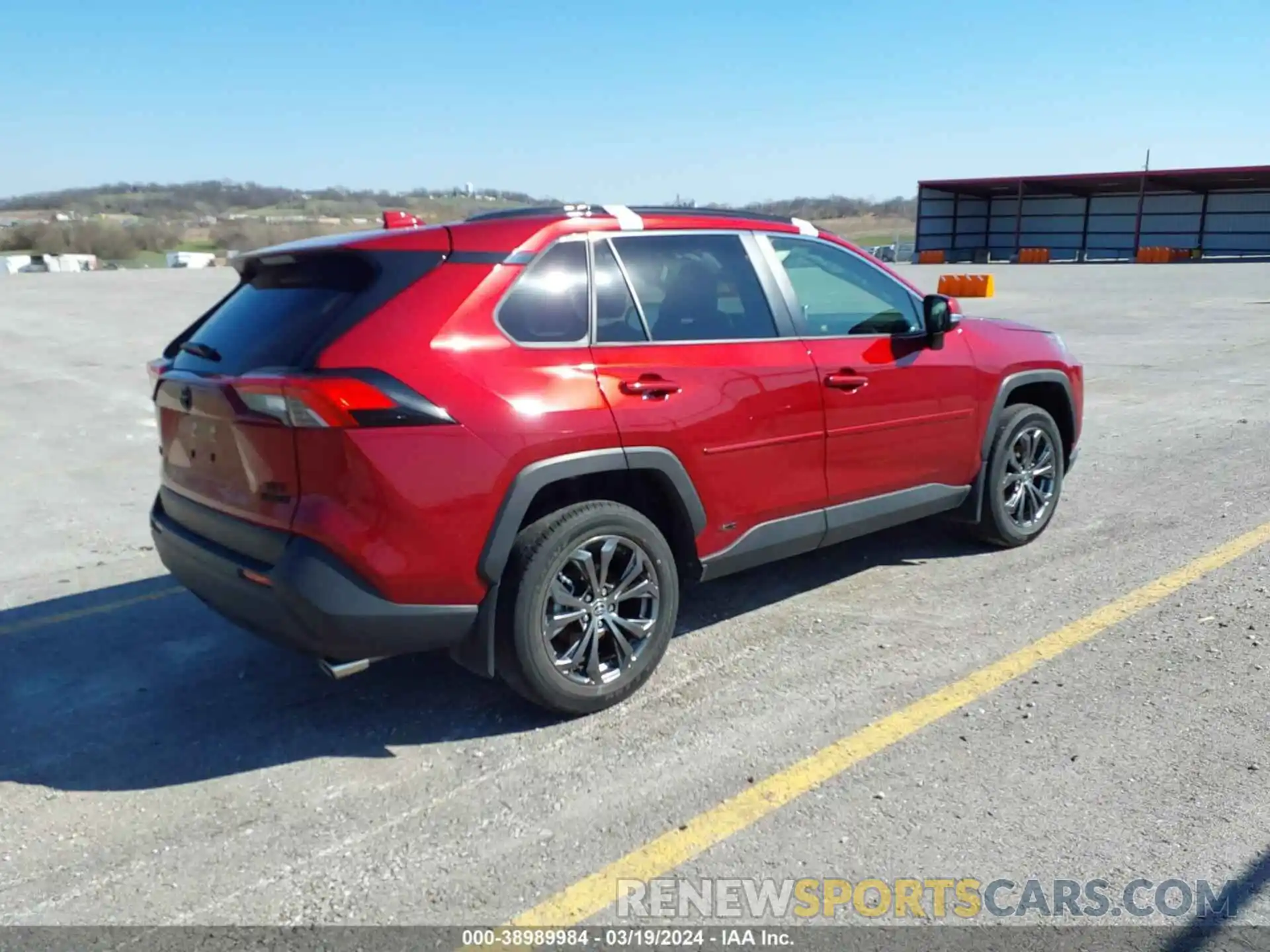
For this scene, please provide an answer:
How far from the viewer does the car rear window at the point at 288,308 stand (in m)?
3.41

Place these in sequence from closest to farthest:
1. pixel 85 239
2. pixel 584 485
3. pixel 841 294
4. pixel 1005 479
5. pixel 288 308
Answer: pixel 288 308, pixel 584 485, pixel 841 294, pixel 1005 479, pixel 85 239

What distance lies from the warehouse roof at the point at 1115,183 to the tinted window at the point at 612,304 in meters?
50.5

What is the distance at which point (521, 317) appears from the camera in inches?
142

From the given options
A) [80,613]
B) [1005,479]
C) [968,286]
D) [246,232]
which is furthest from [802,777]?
[246,232]

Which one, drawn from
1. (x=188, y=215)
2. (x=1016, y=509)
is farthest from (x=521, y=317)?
(x=188, y=215)

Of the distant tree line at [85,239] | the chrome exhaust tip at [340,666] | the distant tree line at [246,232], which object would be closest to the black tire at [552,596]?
the chrome exhaust tip at [340,666]

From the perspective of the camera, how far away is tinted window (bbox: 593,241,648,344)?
383 centimetres

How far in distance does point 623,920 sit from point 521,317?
200cm

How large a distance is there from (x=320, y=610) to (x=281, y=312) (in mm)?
1103

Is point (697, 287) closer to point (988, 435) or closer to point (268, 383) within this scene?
point (268, 383)

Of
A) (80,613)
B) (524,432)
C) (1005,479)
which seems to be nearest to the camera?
(524,432)

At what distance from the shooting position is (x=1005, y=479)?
5531 millimetres

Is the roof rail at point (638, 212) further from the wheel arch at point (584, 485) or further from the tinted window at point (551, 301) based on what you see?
the wheel arch at point (584, 485)

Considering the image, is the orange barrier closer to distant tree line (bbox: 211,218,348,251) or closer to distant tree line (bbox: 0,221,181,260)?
distant tree line (bbox: 211,218,348,251)
